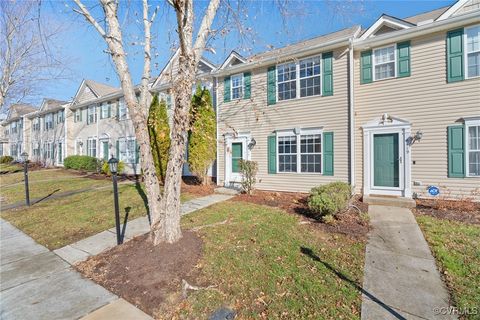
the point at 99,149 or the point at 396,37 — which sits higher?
the point at 396,37

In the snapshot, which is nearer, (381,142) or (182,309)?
(182,309)

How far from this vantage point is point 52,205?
28.6ft

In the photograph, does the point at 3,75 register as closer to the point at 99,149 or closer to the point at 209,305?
the point at 99,149

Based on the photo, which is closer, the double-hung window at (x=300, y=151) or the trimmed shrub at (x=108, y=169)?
the double-hung window at (x=300, y=151)

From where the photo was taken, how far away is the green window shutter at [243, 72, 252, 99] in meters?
11.1

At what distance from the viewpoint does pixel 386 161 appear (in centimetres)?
823

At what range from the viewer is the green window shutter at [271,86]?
10352 millimetres

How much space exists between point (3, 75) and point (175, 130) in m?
18.6

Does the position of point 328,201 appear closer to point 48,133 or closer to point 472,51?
point 472,51

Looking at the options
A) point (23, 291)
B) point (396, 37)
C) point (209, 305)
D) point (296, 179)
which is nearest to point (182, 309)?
point (209, 305)

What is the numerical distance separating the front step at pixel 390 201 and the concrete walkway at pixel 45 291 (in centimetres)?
736

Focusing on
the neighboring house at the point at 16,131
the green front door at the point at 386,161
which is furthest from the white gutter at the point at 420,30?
the neighboring house at the point at 16,131

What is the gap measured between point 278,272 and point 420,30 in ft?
28.5

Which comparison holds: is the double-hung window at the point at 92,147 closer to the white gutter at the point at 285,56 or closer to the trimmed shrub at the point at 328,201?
the white gutter at the point at 285,56
